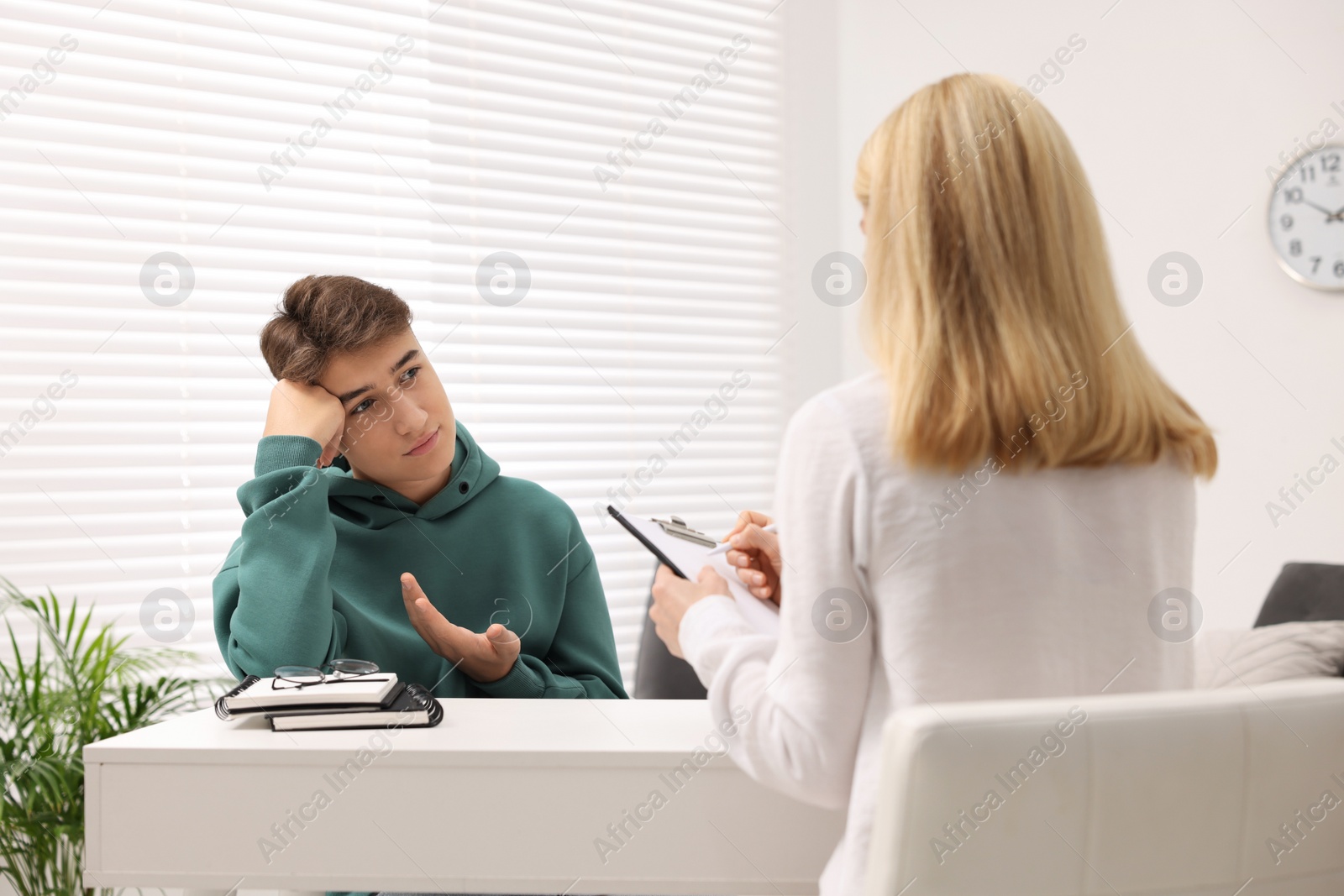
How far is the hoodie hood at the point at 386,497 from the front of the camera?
1710 mm

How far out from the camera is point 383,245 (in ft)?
9.16

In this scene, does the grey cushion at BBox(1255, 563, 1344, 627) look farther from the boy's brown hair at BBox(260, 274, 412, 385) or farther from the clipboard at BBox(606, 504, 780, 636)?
the boy's brown hair at BBox(260, 274, 412, 385)

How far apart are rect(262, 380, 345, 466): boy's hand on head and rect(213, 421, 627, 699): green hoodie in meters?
0.02

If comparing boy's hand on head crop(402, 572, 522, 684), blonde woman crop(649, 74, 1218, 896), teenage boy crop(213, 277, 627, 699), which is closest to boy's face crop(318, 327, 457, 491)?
teenage boy crop(213, 277, 627, 699)

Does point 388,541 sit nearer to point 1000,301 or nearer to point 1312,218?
point 1000,301

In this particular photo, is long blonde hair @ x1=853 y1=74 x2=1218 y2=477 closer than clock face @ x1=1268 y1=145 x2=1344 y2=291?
Yes

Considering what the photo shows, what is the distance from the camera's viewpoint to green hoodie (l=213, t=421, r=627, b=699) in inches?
57.9

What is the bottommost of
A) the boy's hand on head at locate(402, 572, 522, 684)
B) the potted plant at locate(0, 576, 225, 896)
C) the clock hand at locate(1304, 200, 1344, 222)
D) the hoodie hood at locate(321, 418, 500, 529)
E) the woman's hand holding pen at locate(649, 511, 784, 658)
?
the potted plant at locate(0, 576, 225, 896)

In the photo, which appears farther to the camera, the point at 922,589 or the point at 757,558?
the point at 757,558

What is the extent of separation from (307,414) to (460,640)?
443 millimetres

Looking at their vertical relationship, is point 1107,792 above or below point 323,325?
below

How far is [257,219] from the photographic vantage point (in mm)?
2572

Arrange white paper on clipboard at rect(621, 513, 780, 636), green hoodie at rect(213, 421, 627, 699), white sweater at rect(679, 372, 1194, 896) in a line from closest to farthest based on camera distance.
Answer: white sweater at rect(679, 372, 1194, 896), white paper on clipboard at rect(621, 513, 780, 636), green hoodie at rect(213, 421, 627, 699)

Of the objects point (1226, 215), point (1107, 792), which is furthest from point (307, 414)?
point (1226, 215)
